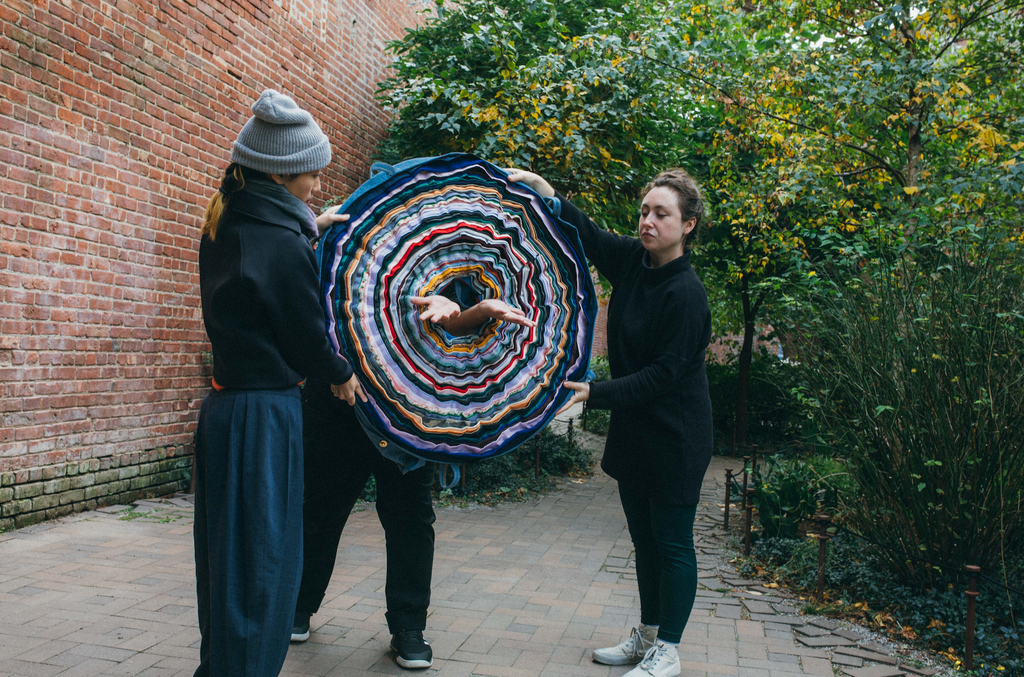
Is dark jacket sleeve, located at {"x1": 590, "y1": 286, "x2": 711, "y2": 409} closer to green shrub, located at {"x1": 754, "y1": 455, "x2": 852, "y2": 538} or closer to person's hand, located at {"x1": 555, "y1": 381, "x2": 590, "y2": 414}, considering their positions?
person's hand, located at {"x1": 555, "y1": 381, "x2": 590, "y2": 414}

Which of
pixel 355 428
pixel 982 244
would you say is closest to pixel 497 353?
pixel 355 428

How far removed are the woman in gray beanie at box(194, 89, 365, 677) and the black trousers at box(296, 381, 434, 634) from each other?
1.77 feet

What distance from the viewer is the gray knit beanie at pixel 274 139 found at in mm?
2252

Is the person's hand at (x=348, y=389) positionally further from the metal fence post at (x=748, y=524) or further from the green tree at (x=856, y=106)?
the green tree at (x=856, y=106)

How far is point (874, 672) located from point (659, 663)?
102 centimetres

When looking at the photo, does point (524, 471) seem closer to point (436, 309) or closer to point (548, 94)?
point (548, 94)

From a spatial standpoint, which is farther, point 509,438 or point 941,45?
point 941,45

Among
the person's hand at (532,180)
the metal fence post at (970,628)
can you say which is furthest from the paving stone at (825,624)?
the person's hand at (532,180)

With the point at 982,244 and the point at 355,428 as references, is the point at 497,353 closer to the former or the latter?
the point at 355,428

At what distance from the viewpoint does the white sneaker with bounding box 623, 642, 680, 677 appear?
298cm

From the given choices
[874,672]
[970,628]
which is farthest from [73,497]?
[970,628]

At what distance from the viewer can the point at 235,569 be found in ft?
7.25

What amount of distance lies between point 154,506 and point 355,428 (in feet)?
11.9

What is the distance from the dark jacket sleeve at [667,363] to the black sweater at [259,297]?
43.8 inches
